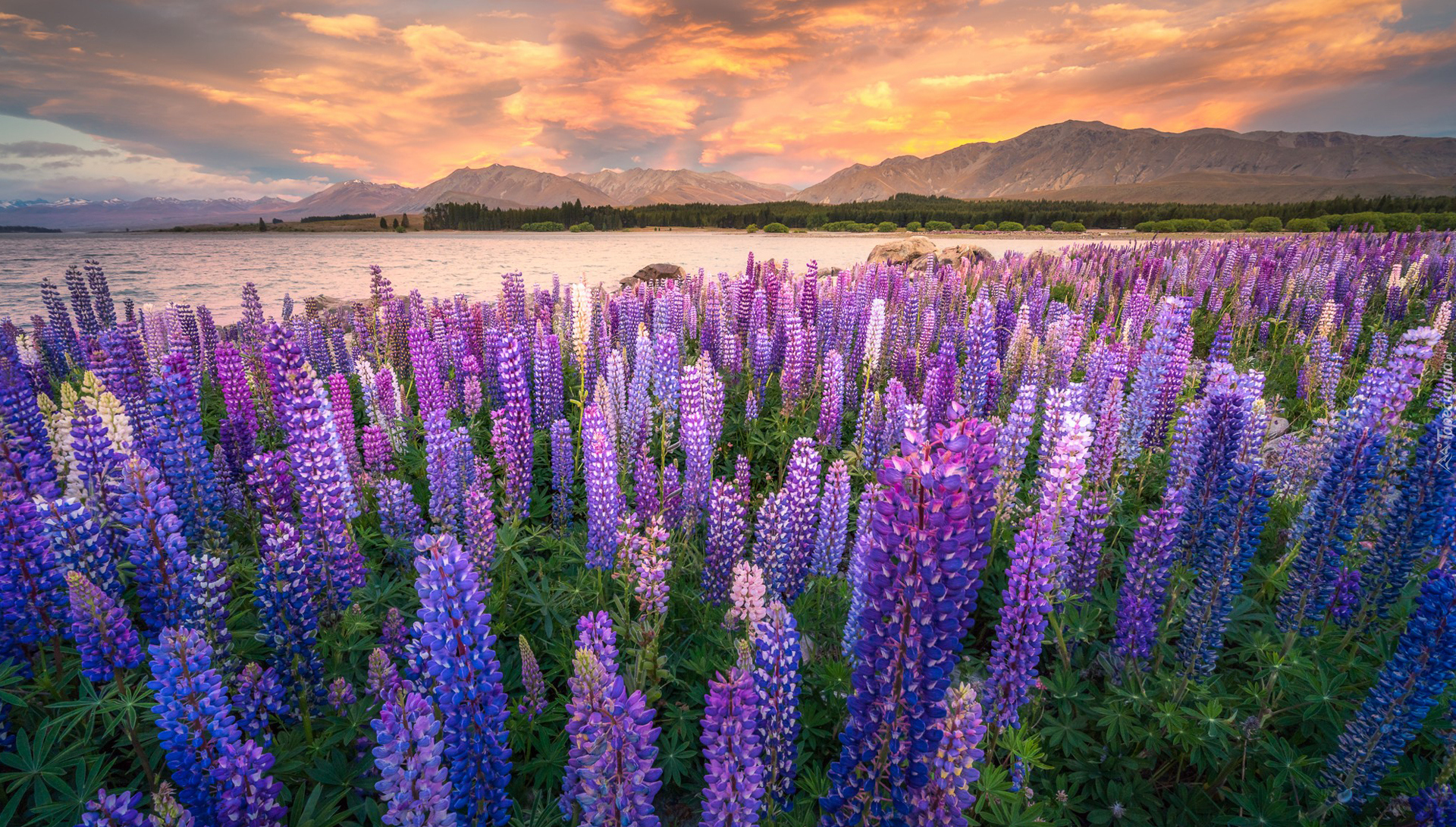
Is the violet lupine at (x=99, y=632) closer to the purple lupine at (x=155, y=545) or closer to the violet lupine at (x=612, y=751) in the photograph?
the purple lupine at (x=155, y=545)

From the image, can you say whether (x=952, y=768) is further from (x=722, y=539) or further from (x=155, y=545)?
(x=155, y=545)

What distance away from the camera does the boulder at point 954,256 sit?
2166 cm

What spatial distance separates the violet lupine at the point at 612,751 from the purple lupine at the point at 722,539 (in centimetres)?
223

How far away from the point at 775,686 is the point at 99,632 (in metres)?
3.60

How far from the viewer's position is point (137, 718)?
Answer: 3.42m

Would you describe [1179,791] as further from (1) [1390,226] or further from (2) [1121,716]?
(1) [1390,226]

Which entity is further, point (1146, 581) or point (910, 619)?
point (1146, 581)

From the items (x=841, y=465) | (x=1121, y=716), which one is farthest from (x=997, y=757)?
(x=841, y=465)

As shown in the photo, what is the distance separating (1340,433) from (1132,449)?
6.41 feet

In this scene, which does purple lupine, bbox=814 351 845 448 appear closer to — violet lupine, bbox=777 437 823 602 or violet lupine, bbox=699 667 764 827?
violet lupine, bbox=777 437 823 602

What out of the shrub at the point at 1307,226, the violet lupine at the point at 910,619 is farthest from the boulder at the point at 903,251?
the shrub at the point at 1307,226

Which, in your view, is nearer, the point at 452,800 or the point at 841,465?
the point at 452,800

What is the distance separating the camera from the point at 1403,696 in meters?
2.98

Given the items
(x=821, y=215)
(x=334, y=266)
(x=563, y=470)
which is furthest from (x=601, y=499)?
(x=821, y=215)
